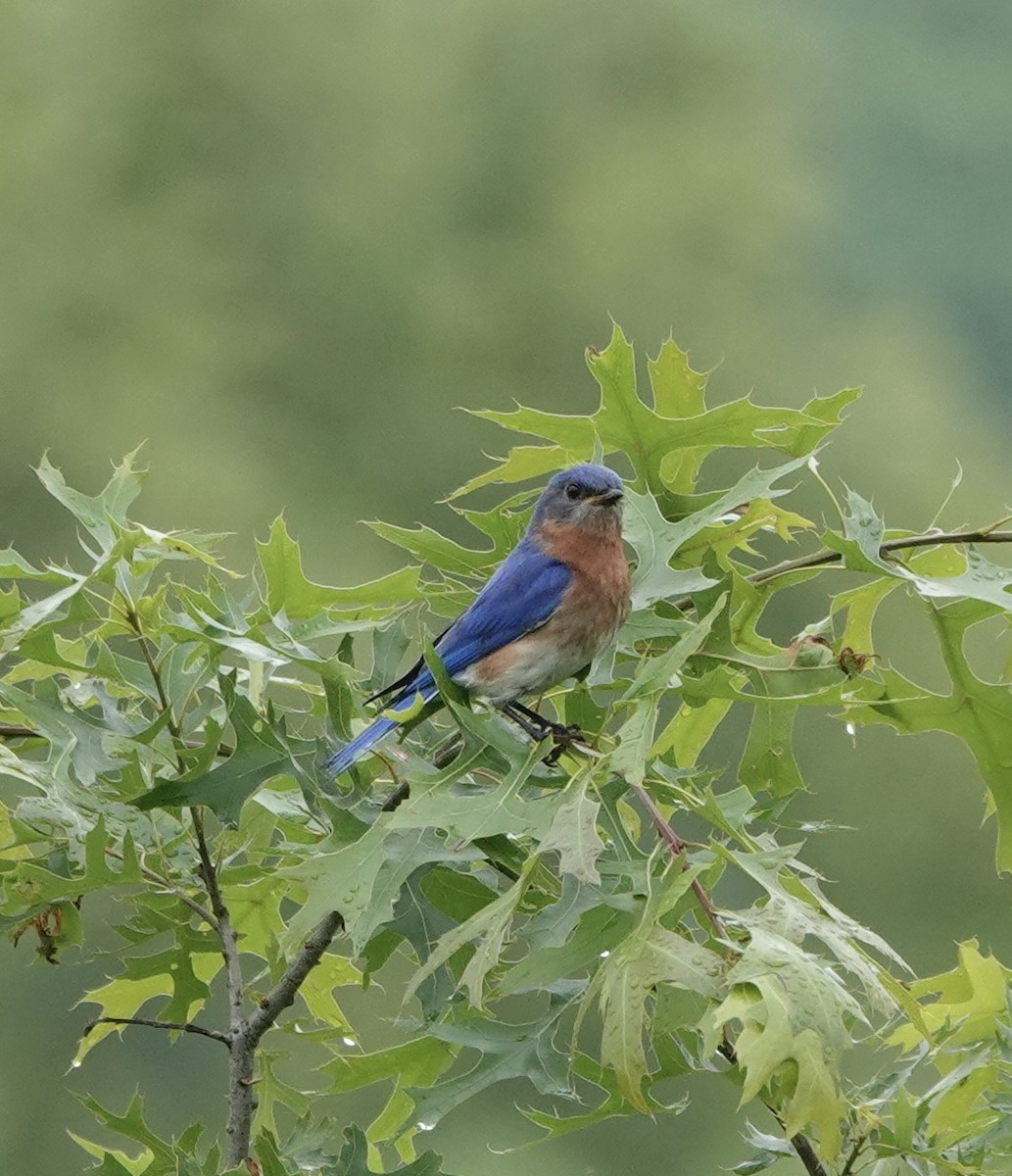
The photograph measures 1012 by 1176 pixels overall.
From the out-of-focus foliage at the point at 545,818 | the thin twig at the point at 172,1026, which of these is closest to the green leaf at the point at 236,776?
the out-of-focus foliage at the point at 545,818

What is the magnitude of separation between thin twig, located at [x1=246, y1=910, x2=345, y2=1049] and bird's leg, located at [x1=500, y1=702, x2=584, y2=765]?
0.30 meters

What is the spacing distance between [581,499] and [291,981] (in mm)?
1118

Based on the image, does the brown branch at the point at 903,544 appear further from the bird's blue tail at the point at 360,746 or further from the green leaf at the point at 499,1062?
the green leaf at the point at 499,1062

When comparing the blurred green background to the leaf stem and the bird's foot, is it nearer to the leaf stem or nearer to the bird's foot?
the bird's foot

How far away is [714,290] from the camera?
19844mm

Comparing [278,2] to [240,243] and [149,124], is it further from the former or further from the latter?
[240,243]

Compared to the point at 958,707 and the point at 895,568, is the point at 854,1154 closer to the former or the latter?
the point at 958,707

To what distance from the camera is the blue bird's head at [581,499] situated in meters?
2.83

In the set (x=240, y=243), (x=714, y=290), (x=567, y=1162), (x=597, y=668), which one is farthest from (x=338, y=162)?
(x=597, y=668)

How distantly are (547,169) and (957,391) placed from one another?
619 cm

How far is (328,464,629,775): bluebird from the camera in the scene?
2621 mm

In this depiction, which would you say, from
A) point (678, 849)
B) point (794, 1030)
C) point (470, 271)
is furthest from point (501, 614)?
point (470, 271)

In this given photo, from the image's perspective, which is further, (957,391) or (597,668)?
(957,391)

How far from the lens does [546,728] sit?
2.31m
